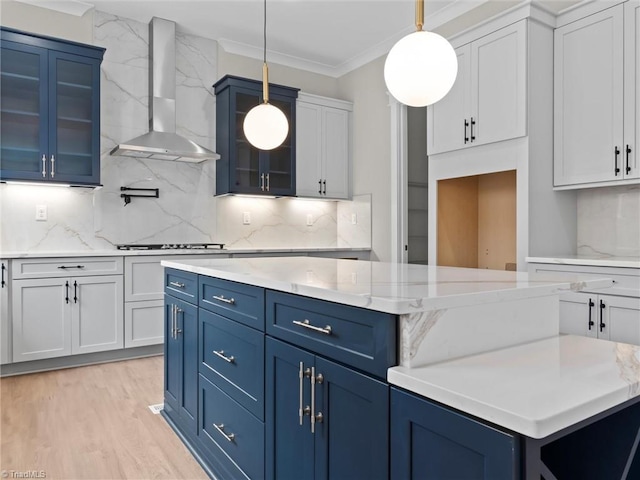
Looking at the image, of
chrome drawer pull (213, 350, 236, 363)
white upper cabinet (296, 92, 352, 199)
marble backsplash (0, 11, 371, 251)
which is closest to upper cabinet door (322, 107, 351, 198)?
white upper cabinet (296, 92, 352, 199)

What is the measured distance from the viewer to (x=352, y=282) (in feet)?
4.66

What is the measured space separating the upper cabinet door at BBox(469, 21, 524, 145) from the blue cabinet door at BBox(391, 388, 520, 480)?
2.72 m

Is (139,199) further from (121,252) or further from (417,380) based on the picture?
(417,380)

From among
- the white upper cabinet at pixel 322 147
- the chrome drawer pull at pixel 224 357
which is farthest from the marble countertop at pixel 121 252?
the chrome drawer pull at pixel 224 357

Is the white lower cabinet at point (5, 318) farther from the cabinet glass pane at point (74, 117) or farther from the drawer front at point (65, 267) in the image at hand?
the cabinet glass pane at point (74, 117)

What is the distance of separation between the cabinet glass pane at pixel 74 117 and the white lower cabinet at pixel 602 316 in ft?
12.1

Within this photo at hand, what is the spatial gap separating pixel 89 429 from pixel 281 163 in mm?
3055

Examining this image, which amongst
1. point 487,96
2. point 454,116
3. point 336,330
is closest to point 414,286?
point 336,330

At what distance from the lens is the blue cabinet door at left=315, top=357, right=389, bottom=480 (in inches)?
42.8

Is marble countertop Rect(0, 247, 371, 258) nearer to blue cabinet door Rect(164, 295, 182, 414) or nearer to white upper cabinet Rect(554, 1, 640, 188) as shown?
blue cabinet door Rect(164, 295, 182, 414)

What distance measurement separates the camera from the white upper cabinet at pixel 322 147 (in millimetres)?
4938

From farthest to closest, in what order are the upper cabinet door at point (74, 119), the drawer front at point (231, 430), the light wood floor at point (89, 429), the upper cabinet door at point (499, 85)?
the upper cabinet door at point (74, 119)
the upper cabinet door at point (499, 85)
the light wood floor at point (89, 429)
the drawer front at point (231, 430)

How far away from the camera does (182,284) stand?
7.78 feet

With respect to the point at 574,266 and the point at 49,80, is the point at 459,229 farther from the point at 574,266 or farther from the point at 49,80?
the point at 49,80
